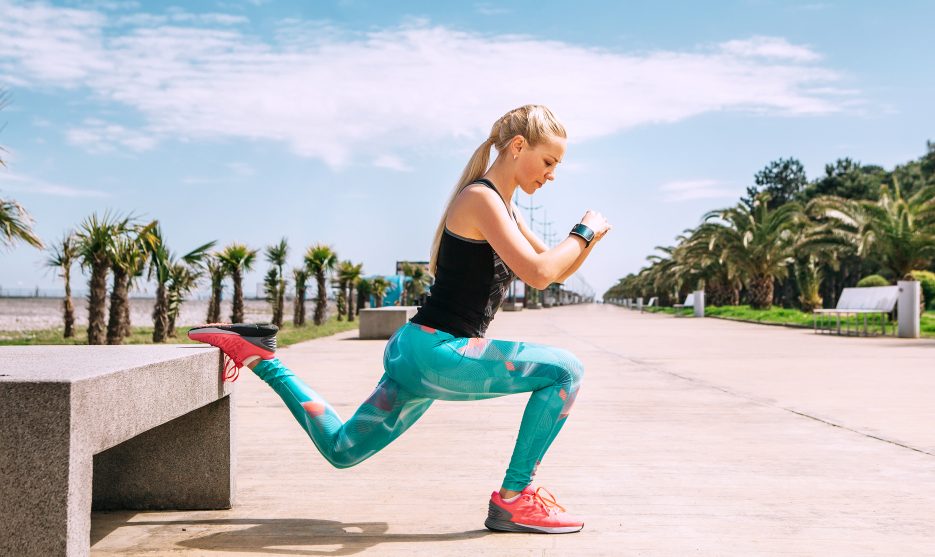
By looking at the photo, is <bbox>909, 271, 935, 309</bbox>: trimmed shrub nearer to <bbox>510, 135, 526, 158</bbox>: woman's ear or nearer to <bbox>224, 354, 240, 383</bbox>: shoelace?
<bbox>510, 135, 526, 158</bbox>: woman's ear

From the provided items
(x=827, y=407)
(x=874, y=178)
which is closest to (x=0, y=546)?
(x=827, y=407)

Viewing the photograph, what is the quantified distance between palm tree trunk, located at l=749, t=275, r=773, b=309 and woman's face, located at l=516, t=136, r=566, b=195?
41553 millimetres

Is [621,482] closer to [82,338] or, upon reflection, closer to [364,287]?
[82,338]

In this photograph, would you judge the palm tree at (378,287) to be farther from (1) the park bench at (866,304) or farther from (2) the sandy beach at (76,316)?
(1) the park bench at (866,304)

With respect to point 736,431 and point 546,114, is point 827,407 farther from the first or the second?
point 546,114

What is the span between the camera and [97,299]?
56.5 feet

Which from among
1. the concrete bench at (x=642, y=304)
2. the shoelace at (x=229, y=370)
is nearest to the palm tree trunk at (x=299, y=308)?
the shoelace at (x=229, y=370)

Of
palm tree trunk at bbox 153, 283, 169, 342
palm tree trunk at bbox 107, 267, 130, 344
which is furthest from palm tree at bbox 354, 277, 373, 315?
palm tree trunk at bbox 107, 267, 130, 344

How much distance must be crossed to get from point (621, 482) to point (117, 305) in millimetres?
15034

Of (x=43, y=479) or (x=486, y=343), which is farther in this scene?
(x=486, y=343)

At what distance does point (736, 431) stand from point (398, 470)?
276cm

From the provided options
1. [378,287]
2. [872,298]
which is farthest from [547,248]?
[378,287]

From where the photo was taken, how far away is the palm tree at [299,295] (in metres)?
33.5

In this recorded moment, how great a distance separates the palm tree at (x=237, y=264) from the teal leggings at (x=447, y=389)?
81.1ft
